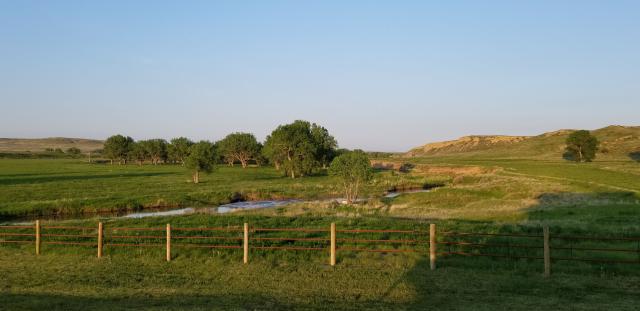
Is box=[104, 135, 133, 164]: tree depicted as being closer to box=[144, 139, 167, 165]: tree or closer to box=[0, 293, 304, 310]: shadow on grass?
box=[144, 139, 167, 165]: tree

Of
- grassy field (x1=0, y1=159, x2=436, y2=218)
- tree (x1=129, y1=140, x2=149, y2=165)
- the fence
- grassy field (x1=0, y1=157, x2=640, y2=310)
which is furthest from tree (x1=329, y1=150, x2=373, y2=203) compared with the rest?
tree (x1=129, y1=140, x2=149, y2=165)

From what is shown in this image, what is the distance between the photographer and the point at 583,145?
9756cm

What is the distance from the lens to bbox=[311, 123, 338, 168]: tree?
9632cm

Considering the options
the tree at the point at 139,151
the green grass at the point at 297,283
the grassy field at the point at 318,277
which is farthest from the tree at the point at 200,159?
the tree at the point at 139,151

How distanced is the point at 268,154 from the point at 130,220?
64378 millimetres

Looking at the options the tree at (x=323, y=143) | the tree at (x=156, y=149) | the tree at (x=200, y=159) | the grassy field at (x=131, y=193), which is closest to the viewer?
the grassy field at (x=131, y=193)

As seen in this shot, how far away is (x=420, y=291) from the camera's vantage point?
1430cm

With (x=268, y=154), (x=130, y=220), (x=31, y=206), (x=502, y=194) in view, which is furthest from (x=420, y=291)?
(x=268, y=154)

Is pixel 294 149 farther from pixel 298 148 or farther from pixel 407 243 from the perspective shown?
pixel 407 243

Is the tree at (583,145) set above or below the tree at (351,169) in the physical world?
above

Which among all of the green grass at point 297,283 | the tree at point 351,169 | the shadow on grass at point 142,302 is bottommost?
the green grass at point 297,283

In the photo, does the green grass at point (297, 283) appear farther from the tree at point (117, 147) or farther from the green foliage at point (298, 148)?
→ the tree at point (117, 147)

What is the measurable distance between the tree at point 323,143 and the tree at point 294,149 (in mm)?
2029

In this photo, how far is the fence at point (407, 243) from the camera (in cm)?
1752
